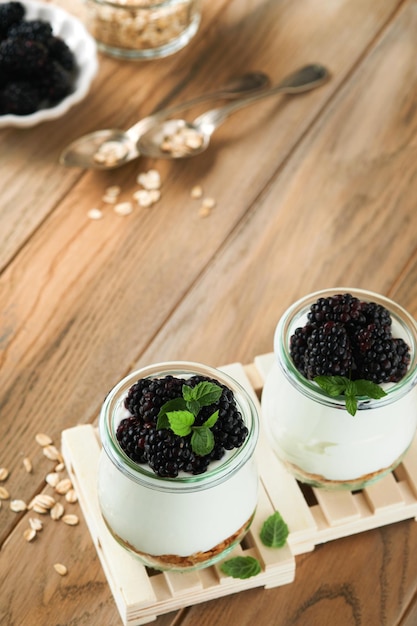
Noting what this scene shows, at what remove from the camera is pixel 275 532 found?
946 mm

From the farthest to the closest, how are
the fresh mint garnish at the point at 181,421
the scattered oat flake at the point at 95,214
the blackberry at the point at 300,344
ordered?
the scattered oat flake at the point at 95,214 < the blackberry at the point at 300,344 < the fresh mint garnish at the point at 181,421

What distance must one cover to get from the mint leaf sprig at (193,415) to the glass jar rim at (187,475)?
26 mm

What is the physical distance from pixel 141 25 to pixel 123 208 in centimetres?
39

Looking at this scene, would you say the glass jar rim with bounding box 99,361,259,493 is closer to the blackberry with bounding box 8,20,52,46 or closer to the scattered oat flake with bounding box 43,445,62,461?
the scattered oat flake with bounding box 43,445,62,461

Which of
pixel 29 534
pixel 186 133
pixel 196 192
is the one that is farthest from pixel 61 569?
pixel 186 133

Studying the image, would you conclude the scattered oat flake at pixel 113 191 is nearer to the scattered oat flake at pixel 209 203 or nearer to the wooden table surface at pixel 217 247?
the wooden table surface at pixel 217 247

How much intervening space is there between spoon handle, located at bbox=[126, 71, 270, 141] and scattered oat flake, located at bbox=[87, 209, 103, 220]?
16 cm

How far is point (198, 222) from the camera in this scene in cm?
138

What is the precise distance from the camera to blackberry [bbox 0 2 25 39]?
4.93 feet

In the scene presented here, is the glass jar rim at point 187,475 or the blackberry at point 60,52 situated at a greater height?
the glass jar rim at point 187,475

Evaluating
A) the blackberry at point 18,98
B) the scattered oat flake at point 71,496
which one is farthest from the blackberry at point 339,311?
the blackberry at point 18,98

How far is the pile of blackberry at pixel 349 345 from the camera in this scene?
2.80 feet

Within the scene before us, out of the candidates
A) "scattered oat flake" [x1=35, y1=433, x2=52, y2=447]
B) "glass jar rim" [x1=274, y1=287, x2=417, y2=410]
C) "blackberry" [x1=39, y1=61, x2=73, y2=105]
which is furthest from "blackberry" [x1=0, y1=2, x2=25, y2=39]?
"glass jar rim" [x1=274, y1=287, x2=417, y2=410]

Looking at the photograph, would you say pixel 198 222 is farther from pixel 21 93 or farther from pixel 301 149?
pixel 21 93
